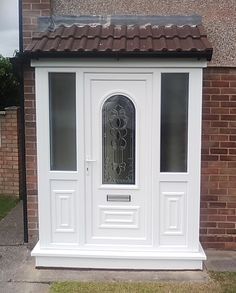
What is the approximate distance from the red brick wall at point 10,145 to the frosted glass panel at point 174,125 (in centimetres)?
499

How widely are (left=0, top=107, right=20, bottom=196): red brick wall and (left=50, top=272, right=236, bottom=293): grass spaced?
5.01 m

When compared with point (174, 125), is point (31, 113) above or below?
above

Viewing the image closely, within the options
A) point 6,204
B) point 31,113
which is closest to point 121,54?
point 31,113

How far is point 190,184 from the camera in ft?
17.1

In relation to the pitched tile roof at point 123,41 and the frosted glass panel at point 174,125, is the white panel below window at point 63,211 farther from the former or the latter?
the pitched tile roof at point 123,41

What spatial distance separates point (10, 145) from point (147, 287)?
5581 mm

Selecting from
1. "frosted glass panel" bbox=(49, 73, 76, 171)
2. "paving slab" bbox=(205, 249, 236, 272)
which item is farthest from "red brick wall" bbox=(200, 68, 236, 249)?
"frosted glass panel" bbox=(49, 73, 76, 171)

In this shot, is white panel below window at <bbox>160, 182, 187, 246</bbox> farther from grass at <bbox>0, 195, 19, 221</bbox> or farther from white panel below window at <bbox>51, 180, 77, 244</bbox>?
grass at <bbox>0, 195, 19, 221</bbox>

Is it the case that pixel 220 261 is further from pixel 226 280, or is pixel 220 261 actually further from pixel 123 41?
pixel 123 41

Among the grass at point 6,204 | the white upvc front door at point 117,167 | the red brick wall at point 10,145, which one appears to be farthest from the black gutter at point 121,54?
the red brick wall at point 10,145

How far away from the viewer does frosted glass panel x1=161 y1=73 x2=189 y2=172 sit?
5.16m

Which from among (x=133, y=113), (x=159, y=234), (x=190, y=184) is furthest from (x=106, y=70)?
(x=159, y=234)

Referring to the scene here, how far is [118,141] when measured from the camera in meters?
5.32

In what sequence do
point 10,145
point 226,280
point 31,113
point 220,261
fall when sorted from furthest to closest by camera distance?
point 10,145, point 31,113, point 220,261, point 226,280
